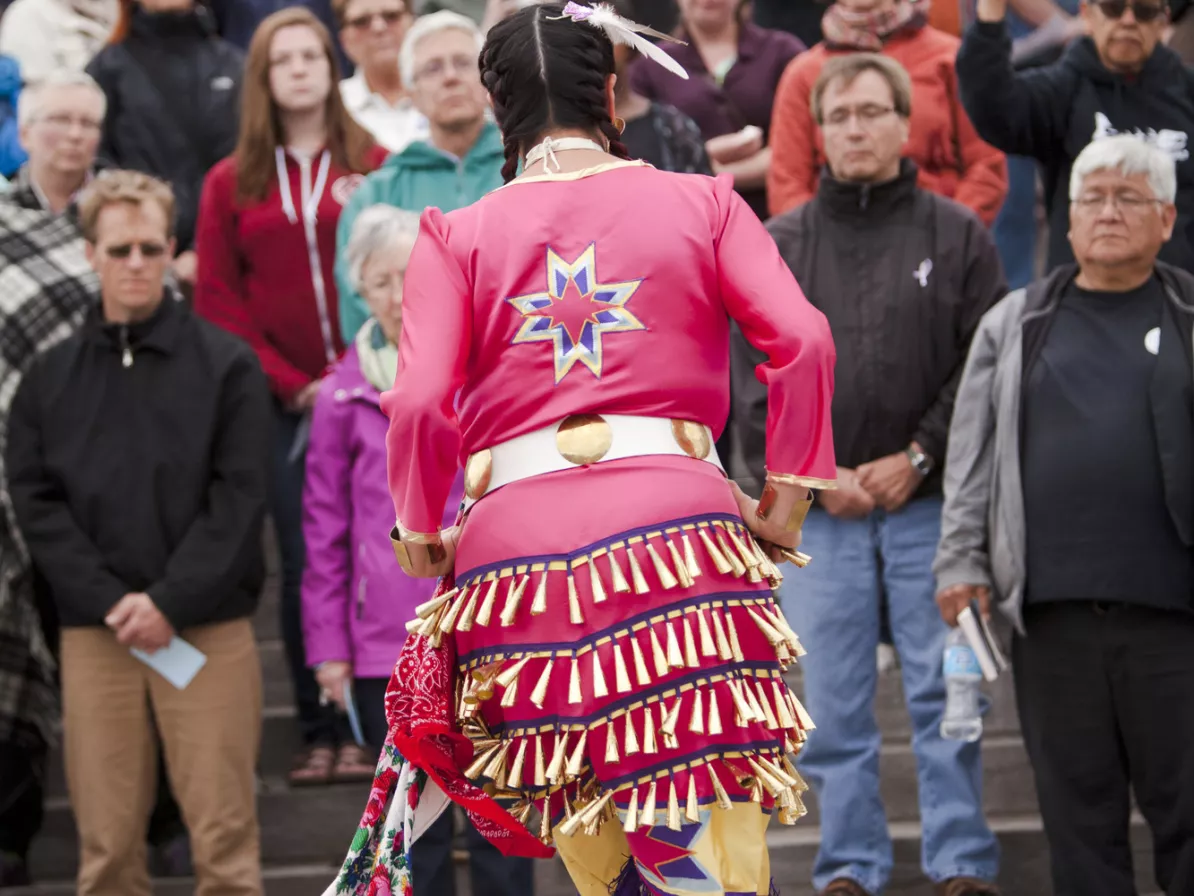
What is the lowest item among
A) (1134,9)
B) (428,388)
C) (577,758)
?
(577,758)

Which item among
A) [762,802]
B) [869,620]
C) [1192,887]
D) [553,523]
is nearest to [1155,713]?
[1192,887]

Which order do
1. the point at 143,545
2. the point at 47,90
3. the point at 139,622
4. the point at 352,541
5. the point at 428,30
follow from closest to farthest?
the point at 139,622 → the point at 143,545 → the point at 352,541 → the point at 428,30 → the point at 47,90

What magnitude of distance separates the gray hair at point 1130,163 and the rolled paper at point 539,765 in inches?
104

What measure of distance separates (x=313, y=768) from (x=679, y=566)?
121 inches

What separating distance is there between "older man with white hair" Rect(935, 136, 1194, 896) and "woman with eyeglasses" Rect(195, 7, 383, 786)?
2.29 meters

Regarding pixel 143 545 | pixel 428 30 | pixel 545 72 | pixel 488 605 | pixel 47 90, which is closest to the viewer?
pixel 488 605

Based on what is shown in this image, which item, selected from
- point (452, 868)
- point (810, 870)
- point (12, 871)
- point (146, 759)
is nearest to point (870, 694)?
point (810, 870)

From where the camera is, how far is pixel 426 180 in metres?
6.14

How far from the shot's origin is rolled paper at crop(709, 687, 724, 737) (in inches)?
129

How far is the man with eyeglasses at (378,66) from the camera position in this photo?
702 cm

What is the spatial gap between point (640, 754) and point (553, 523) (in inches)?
17.4

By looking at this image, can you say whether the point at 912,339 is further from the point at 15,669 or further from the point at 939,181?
the point at 15,669

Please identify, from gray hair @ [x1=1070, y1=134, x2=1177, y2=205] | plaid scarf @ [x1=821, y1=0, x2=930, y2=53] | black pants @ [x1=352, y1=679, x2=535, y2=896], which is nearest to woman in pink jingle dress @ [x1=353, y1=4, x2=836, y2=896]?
black pants @ [x1=352, y1=679, x2=535, y2=896]

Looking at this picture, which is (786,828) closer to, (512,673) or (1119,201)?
(1119,201)
